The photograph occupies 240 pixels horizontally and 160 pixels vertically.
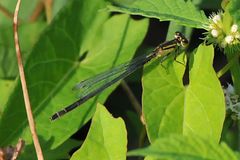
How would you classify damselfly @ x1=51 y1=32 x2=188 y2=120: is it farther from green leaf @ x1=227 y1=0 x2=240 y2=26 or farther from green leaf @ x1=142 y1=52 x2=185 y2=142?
green leaf @ x1=227 y1=0 x2=240 y2=26

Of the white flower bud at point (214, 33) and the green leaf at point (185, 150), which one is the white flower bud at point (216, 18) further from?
the green leaf at point (185, 150)

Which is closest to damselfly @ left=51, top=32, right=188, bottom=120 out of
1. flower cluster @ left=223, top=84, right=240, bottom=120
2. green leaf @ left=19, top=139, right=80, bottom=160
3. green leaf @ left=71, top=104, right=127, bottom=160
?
green leaf @ left=19, top=139, right=80, bottom=160

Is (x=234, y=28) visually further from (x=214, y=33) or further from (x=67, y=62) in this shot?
(x=67, y=62)

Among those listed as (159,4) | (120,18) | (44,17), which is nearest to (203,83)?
(159,4)

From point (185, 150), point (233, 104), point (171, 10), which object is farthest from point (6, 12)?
point (185, 150)

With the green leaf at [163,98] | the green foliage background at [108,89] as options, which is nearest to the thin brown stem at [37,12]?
the green foliage background at [108,89]

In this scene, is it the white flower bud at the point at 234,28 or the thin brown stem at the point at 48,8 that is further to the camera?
the thin brown stem at the point at 48,8
